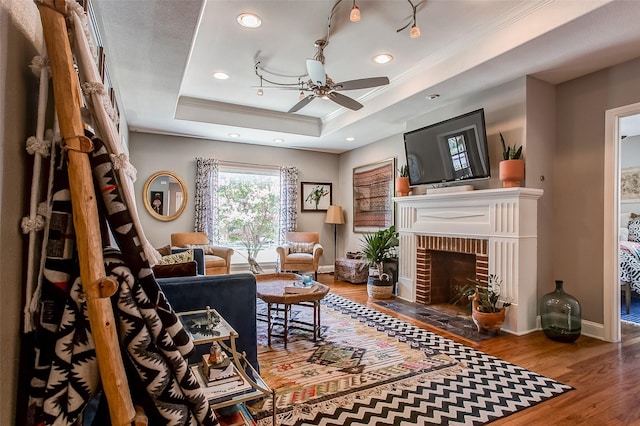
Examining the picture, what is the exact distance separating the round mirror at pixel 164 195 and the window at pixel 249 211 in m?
0.70

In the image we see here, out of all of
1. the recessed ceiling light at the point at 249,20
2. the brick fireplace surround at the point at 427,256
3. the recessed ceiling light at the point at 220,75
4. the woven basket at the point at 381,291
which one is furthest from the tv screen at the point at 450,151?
the recessed ceiling light at the point at 220,75

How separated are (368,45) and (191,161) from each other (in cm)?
389

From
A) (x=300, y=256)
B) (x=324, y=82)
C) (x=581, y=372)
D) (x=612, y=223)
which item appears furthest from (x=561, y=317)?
(x=300, y=256)

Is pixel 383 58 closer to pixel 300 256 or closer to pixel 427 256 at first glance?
pixel 427 256

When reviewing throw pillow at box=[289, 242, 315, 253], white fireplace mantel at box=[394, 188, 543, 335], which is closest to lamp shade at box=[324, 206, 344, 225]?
throw pillow at box=[289, 242, 315, 253]

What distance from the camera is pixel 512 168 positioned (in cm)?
324

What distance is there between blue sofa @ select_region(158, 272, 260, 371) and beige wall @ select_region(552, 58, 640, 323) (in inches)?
126

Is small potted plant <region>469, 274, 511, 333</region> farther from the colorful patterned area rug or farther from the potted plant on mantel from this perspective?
the potted plant on mantel

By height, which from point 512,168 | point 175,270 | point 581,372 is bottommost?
point 581,372

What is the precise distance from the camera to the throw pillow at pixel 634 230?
5.11m

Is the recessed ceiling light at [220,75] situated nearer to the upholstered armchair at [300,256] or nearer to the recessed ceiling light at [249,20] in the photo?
the recessed ceiling light at [249,20]

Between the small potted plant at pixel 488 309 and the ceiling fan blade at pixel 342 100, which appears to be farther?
the ceiling fan blade at pixel 342 100

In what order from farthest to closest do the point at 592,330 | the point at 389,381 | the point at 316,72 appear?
the point at 592,330 → the point at 316,72 → the point at 389,381

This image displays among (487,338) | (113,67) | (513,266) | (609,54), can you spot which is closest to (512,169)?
(513,266)
